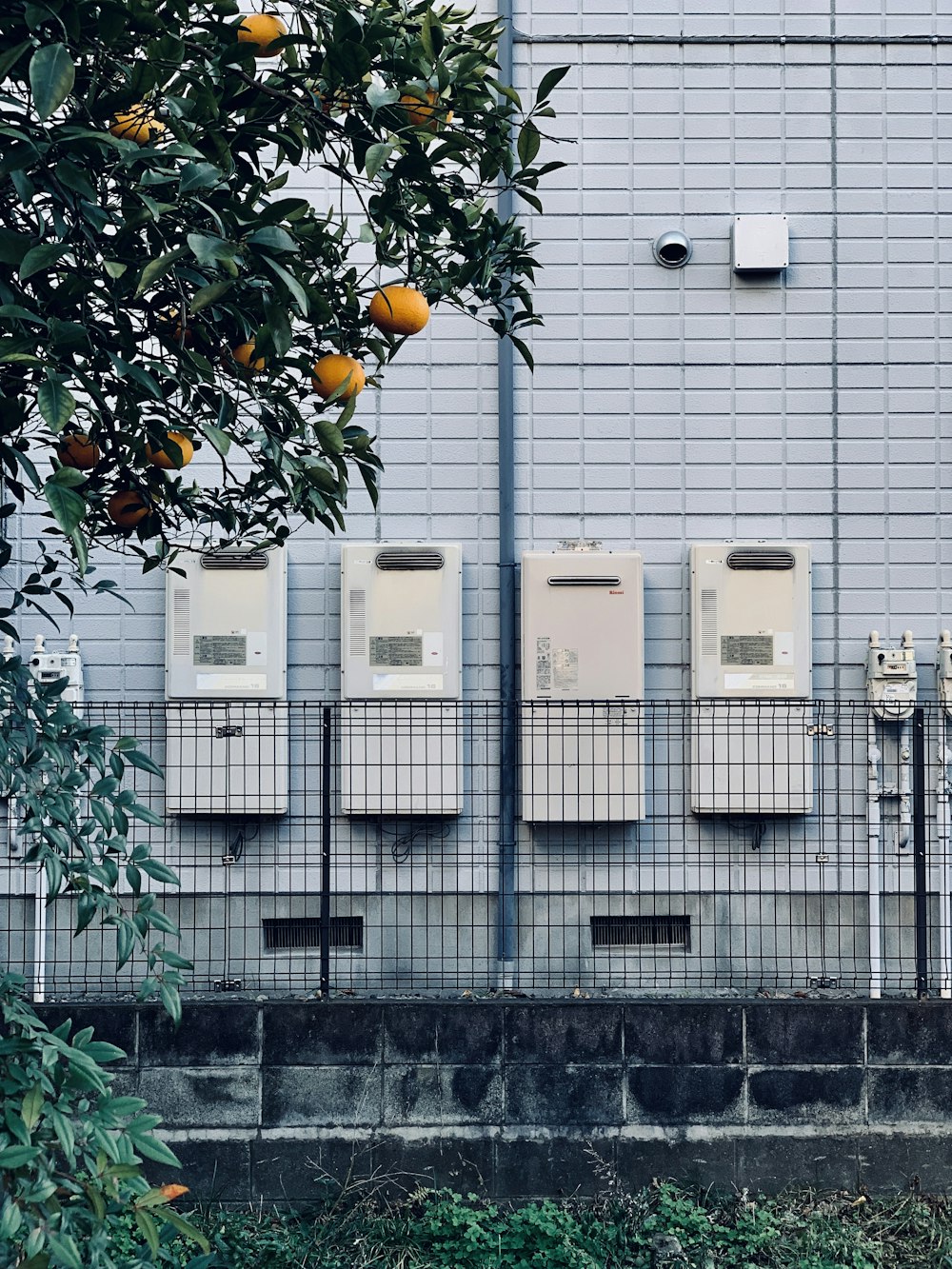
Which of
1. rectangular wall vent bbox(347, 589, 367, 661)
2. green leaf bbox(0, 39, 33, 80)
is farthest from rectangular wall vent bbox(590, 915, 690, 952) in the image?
green leaf bbox(0, 39, 33, 80)

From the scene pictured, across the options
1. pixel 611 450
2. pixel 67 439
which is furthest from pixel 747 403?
pixel 67 439

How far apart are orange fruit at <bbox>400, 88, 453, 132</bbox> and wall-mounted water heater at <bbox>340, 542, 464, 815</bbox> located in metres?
4.84

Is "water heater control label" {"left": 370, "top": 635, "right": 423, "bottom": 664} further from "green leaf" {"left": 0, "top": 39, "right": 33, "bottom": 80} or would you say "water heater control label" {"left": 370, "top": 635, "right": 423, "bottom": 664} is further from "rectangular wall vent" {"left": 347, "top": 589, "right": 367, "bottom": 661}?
"green leaf" {"left": 0, "top": 39, "right": 33, "bottom": 80}

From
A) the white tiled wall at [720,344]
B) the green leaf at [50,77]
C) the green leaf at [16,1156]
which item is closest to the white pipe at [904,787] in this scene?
the white tiled wall at [720,344]

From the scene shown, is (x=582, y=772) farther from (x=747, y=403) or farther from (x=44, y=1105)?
(x=44, y=1105)

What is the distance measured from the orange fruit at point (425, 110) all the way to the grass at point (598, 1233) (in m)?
4.35

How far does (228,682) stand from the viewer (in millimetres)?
7172

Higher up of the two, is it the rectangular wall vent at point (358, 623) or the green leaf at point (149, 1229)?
the rectangular wall vent at point (358, 623)

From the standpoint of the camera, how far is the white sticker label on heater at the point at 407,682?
23.5 feet

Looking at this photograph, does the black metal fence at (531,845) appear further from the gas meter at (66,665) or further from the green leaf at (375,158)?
Result: the green leaf at (375,158)

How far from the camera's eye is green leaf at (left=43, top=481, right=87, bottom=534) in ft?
5.57

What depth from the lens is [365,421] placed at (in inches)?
298

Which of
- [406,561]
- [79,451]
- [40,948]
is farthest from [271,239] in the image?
[406,561]

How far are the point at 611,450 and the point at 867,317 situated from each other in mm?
1806
